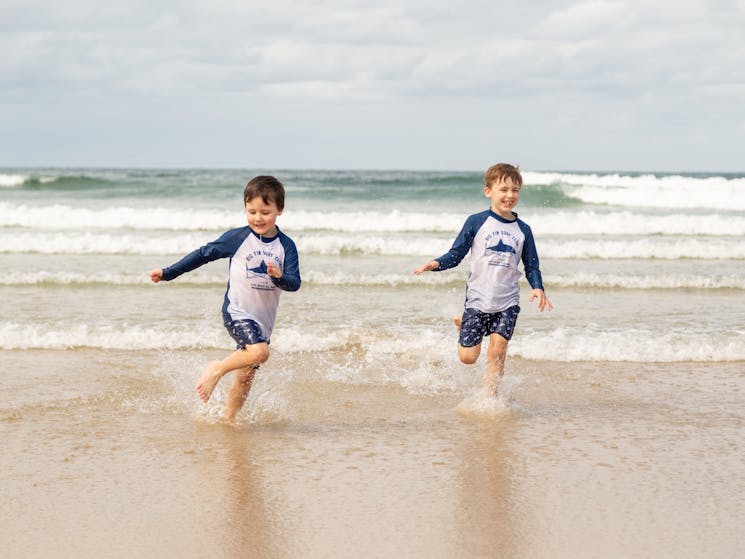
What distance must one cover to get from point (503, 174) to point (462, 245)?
21.5 inches

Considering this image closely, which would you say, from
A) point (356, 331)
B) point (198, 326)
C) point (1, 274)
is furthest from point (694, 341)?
point (1, 274)

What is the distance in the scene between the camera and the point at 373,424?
5.33m

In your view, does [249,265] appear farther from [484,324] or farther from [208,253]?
[484,324]

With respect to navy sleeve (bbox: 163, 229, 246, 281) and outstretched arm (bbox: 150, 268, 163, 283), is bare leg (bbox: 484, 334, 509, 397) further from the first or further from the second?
outstretched arm (bbox: 150, 268, 163, 283)

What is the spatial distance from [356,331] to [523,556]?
4.76m

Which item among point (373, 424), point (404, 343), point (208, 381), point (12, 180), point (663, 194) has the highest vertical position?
point (663, 194)

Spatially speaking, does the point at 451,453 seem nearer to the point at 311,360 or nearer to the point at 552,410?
the point at 552,410

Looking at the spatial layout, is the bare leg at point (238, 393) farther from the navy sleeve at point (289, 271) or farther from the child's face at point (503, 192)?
the child's face at point (503, 192)

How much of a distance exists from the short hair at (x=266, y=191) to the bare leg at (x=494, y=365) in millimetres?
1802

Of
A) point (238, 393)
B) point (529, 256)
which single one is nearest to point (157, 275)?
point (238, 393)

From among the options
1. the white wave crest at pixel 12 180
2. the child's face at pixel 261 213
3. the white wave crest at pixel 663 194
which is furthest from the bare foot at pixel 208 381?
the white wave crest at pixel 12 180

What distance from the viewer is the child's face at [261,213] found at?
4922 mm

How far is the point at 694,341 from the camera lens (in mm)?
7480

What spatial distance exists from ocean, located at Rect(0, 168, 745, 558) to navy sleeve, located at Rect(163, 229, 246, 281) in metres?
0.98
